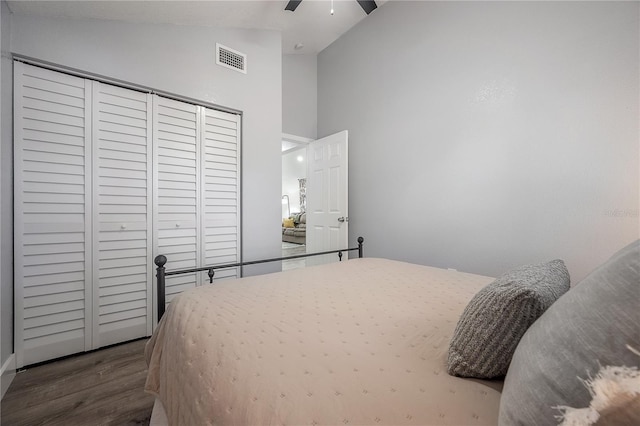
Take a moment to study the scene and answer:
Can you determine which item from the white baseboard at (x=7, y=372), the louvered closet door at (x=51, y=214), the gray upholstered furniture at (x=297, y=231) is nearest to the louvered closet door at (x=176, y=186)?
the louvered closet door at (x=51, y=214)

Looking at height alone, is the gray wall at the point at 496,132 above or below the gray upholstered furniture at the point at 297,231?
above

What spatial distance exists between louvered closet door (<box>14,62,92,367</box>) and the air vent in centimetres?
107

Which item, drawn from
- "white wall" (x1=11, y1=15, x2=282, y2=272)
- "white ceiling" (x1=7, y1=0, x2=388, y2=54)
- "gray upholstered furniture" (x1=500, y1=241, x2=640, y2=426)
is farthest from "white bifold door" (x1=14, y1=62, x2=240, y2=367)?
"gray upholstered furniture" (x1=500, y1=241, x2=640, y2=426)

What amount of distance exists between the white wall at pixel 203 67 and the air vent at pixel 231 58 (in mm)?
46

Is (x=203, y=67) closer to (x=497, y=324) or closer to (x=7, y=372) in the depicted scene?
(x=7, y=372)

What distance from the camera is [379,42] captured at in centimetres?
305

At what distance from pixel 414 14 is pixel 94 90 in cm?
298

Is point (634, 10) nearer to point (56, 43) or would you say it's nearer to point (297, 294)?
point (297, 294)

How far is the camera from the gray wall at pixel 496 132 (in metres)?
1.70

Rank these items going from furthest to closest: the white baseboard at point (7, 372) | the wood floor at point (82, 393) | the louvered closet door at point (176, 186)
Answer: the louvered closet door at point (176, 186) < the white baseboard at point (7, 372) < the wood floor at point (82, 393)

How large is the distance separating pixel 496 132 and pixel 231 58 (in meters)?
2.47

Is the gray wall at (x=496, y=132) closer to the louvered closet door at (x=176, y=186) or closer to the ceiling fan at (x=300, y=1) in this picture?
the ceiling fan at (x=300, y=1)

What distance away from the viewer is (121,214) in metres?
2.03

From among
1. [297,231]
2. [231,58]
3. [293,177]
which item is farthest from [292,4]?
[293,177]
